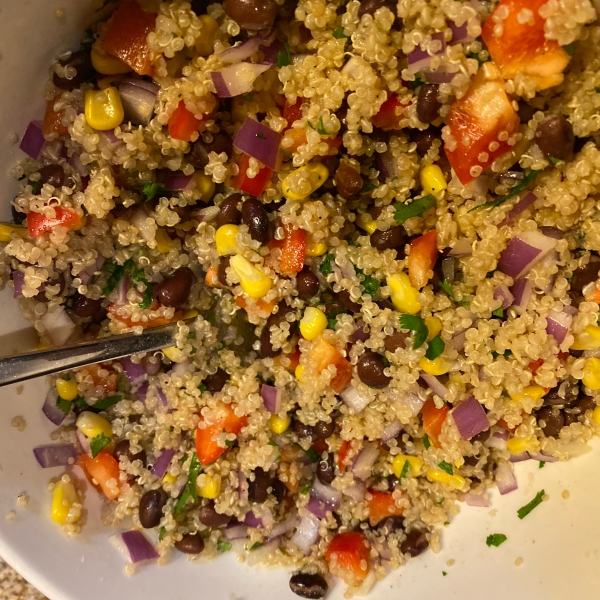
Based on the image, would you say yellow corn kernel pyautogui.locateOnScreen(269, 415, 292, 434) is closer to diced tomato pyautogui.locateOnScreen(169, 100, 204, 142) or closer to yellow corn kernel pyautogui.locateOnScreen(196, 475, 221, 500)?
yellow corn kernel pyautogui.locateOnScreen(196, 475, 221, 500)

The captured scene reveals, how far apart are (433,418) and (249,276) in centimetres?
71

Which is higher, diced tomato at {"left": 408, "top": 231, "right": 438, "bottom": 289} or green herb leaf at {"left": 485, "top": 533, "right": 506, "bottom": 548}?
diced tomato at {"left": 408, "top": 231, "right": 438, "bottom": 289}

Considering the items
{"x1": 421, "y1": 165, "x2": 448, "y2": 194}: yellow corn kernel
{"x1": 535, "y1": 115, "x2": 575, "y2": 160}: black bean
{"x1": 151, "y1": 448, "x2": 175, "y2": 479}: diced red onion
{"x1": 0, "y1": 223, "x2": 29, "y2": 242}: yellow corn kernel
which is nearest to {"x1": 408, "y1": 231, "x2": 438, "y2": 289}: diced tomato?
{"x1": 421, "y1": 165, "x2": 448, "y2": 194}: yellow corn kernel

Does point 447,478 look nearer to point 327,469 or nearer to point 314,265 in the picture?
point 327,469

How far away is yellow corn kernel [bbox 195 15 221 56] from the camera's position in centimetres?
138

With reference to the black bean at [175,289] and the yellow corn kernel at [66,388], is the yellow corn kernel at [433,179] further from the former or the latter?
the yellow corn kernel at [66,388]

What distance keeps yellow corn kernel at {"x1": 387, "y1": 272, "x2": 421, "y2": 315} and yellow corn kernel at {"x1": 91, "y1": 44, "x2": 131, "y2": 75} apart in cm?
89

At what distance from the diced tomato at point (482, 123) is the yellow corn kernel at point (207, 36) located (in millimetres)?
608

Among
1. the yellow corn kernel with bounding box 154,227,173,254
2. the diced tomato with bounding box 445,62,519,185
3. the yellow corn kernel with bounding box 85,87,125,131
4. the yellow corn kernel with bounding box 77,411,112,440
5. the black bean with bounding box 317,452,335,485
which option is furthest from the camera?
the black bean with bounding box 317,452,335,485

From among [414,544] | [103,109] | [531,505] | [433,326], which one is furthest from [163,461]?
[531,505]

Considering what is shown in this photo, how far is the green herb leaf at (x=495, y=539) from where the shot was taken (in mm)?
1808

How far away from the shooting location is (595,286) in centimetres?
153

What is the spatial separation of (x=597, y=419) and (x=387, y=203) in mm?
907

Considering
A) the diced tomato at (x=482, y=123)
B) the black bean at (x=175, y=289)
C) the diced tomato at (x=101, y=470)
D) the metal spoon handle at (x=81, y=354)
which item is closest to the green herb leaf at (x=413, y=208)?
the diced tomato at (x=482, y=123)
